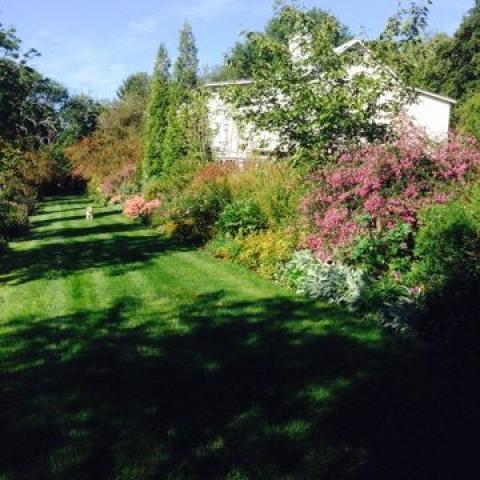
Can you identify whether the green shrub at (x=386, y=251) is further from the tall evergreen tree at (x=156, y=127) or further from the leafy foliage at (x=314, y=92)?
the tall evergreen tree at (x=156, y=127)

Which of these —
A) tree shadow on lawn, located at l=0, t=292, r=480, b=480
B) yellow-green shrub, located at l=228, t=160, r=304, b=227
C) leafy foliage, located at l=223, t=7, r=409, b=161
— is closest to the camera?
tree shadow on lawn, located at l=0, t=292, r=480, b=480

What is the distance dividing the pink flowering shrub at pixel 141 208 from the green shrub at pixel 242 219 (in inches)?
276

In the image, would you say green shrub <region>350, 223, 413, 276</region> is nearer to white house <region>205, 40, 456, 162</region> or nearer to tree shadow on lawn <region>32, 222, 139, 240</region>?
white house <region>205, 40, 456, 162</region>

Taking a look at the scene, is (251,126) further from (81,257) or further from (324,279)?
(324,279)

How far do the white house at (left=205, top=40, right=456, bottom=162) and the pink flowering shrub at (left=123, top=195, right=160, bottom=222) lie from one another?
12.0ft

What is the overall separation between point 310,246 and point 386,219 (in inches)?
71.8

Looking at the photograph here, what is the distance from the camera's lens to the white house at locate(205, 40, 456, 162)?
511 inches

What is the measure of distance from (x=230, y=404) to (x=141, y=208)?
17.5 meters

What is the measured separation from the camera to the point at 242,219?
13.3 m

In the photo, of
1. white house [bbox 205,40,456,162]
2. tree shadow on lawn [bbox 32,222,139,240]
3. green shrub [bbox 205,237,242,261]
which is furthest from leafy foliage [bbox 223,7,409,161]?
tree shadow on lawn [bbox 32,222,139,240]

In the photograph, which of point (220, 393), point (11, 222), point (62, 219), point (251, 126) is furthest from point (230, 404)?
point (62, 219)

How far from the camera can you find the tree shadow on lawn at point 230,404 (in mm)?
4105

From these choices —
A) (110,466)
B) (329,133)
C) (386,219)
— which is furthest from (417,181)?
(110,466)

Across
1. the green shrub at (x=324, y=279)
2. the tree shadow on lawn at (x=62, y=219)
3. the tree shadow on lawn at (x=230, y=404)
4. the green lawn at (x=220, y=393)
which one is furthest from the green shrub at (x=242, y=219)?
the tree shadow on lawn at (x=62, y=219)
